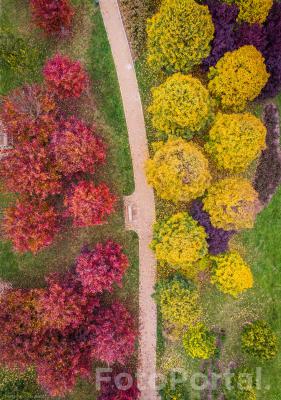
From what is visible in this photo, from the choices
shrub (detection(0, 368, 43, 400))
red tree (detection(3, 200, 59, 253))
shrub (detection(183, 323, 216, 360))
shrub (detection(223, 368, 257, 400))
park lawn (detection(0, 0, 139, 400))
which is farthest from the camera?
park lawn (detection(0, 0, 139, 400))

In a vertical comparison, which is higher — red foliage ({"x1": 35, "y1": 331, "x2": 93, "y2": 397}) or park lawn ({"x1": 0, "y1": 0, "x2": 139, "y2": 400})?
park lawn ({"x1": 0, "y1": 0, "x2": 139, "y2": 400})

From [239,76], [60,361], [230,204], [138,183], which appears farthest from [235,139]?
[60,361]

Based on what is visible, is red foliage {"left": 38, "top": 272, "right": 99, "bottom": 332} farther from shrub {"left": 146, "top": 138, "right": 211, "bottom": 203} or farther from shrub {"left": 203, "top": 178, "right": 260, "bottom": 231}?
shrub {"left": 203, "top": 178, "right": 260, "bottom": 231}

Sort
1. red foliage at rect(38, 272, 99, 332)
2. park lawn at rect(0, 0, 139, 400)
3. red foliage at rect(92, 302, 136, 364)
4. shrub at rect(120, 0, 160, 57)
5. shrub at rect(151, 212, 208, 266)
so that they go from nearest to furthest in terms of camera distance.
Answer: shrub at rect(151, 212, 208, 266)
red foliage at rect(38, 272, 99, 332)
red foliage at rect(92, 302, 136, 364)
shrub at rect(120, 0, 160, 57)
park lawn at rect(0, 0, 139, 400)

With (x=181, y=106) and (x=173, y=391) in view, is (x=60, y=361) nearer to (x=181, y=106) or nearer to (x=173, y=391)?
(x=173, y=391)

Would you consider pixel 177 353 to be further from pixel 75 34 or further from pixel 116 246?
pixel 75 34

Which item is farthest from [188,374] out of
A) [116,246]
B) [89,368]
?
[116,246]

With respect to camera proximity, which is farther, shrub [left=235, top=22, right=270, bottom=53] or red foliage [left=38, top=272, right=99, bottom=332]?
shrub [left=235, top=22, right=270, bottom=53]

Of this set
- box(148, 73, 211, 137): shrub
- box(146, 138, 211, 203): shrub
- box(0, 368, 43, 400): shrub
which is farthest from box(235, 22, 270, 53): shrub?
box(0, 368, 43, 400): shrub
